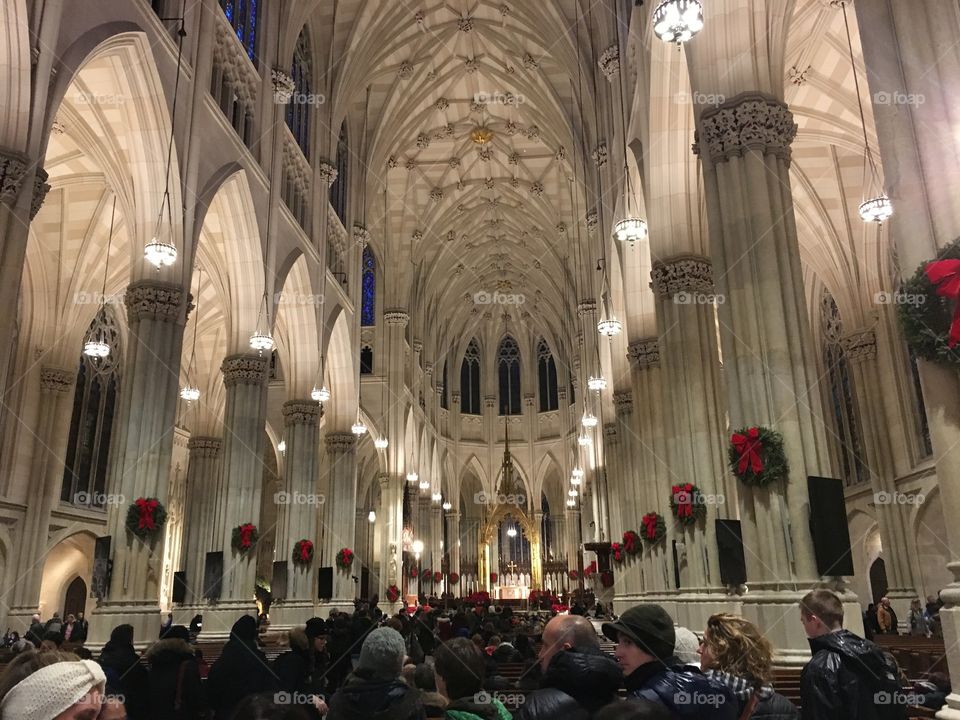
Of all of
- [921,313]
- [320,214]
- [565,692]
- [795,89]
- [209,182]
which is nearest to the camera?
[565,692]

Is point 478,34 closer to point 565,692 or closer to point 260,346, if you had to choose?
point 260,346

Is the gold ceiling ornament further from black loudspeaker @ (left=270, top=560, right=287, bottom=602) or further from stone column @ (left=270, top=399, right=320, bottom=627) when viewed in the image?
black loudspeaker @ (left=270, top=560, right=287, bottom=602)

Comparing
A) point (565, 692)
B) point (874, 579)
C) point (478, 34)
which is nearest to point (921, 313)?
point (565, 692)

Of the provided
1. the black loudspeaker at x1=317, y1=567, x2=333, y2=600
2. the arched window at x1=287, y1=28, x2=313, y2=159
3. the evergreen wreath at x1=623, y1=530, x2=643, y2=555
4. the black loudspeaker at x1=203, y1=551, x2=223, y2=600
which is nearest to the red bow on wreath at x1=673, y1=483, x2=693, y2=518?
the evergreen wreath at x1=623, y1=530, x2=643, y2=555

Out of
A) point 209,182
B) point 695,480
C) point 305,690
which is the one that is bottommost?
point 305,690

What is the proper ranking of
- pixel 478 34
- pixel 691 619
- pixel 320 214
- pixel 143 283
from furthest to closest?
pixel 478 34 → pixel 320 214 → pixel 143 283 → pixel 691 619

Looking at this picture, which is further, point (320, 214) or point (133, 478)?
point (320, 214)

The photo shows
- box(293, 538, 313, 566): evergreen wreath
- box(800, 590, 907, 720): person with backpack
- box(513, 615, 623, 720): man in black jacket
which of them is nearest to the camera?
box(513, 615, 623, 720): man in black jacket

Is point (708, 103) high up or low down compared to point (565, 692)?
up

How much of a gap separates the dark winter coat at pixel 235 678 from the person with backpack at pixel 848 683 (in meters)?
3.45

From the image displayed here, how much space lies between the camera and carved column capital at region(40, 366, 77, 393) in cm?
2365

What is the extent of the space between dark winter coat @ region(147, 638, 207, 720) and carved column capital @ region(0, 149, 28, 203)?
23.3 ft

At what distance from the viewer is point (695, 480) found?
13.8 metres

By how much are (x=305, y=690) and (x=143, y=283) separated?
11.1m
